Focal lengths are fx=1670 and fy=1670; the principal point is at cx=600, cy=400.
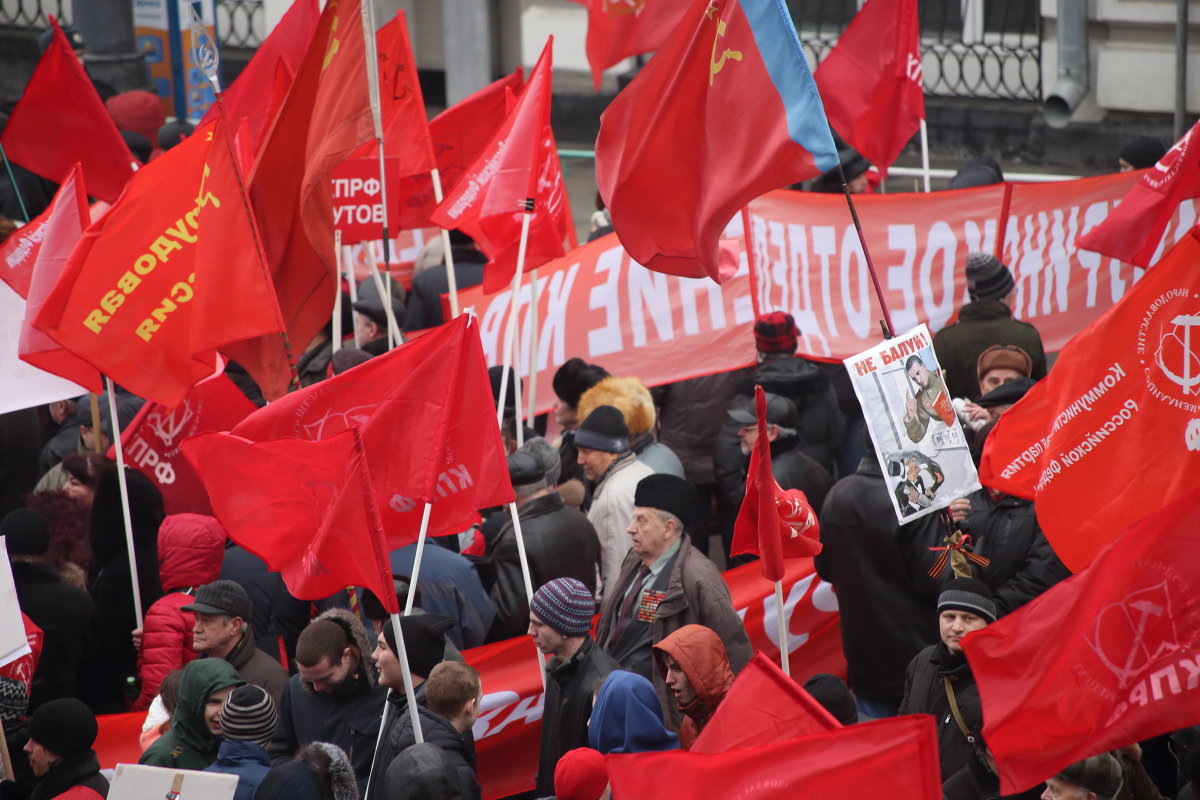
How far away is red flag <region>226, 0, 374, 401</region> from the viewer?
737cm

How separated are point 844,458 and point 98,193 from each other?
453 cm

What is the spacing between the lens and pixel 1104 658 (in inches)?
176

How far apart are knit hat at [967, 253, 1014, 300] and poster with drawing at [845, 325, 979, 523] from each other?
8.90 ft

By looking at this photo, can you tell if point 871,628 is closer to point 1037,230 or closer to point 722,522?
point 722,522

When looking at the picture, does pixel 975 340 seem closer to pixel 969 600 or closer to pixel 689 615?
pixel 689 615

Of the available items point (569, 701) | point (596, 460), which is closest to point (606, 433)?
point (596, 460)

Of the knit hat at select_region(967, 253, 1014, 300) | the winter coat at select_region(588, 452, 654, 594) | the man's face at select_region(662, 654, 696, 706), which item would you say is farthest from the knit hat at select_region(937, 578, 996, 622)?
the knit hat at select_region(967, 253, 1014, 300)

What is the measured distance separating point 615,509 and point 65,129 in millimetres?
4321

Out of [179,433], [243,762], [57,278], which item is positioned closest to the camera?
[243,762]

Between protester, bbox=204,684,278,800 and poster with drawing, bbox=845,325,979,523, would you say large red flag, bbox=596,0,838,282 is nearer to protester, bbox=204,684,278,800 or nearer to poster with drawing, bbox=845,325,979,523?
poster with drawing, bbox=845,325,979,523

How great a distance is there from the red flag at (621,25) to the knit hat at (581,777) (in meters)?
5.17

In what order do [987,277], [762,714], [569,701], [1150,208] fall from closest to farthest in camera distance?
[762,714], [569,701], [1150,208], [987,277]

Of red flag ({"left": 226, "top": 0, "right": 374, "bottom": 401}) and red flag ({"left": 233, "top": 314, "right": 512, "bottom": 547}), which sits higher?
red flag ({"left": 226, "top": 0, "right": 374, "bottom": 401})

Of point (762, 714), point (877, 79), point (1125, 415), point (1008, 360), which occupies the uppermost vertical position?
point (877, 79)
